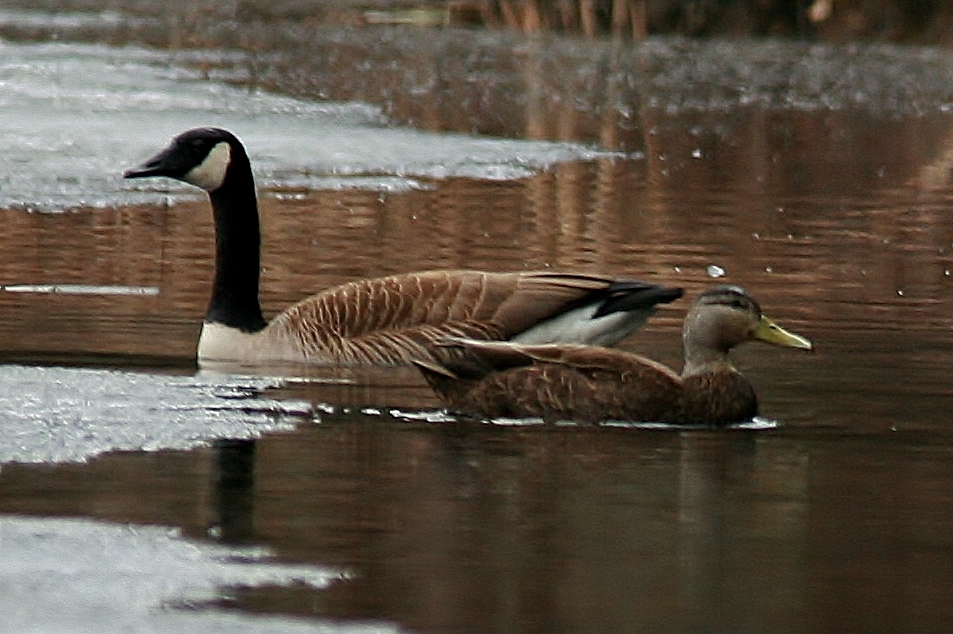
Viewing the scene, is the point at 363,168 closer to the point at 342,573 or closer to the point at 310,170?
the point at 310,170

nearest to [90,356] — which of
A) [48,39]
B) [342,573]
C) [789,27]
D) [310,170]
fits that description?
[342,573]

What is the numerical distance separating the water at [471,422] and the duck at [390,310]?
0.21 m

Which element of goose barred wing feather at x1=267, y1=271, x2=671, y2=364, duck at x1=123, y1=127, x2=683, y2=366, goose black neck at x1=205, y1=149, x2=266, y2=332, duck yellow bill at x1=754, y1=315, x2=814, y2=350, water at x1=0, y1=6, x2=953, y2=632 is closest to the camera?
water at x1=0, y1=6, x2=953, y2=632

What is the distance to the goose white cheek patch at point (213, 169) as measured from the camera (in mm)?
11172

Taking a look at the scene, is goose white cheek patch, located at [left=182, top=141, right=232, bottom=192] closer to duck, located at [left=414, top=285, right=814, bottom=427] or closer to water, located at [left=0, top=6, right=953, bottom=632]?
water, located at [left=0, top=6, right=953, bottom=632]

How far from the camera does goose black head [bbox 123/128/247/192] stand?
11000 millimetres

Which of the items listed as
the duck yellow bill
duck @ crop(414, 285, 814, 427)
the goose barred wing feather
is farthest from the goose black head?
the duck yellow bill

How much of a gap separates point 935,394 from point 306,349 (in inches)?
104

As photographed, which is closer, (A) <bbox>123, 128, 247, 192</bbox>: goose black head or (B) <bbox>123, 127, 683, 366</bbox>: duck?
(B) <bbox>123, 127, 683, 366</bbox>: duck

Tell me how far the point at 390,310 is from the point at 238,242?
3.79 ft

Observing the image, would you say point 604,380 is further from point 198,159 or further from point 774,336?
point 198,159

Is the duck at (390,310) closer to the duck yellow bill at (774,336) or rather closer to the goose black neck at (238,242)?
the goose black neck at (238,242)

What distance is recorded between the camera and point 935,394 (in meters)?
9.57

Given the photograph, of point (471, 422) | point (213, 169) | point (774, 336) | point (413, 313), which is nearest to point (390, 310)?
point (413, 313)
